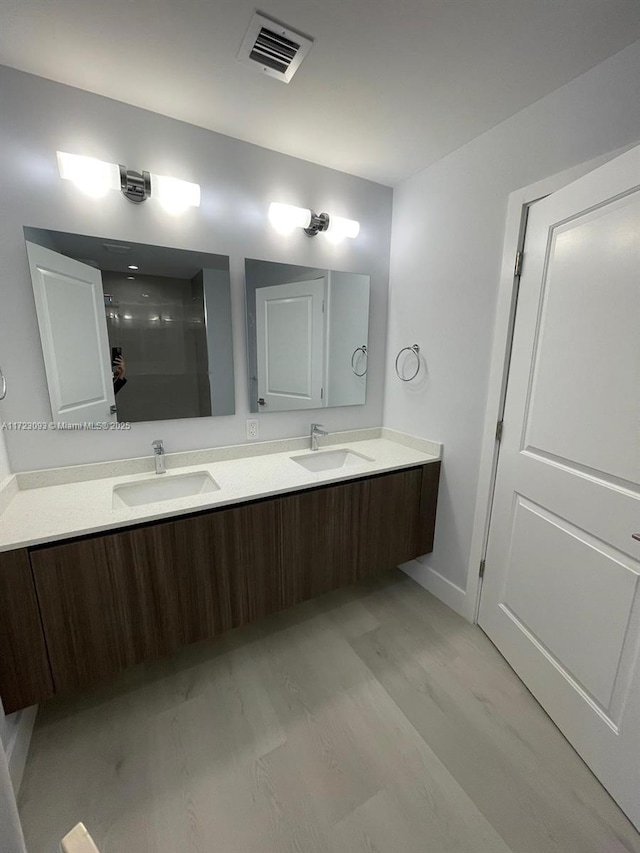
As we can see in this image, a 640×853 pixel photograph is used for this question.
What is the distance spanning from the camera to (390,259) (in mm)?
2264

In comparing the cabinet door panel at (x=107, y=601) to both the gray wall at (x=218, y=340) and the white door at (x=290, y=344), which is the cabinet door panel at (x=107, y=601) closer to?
the gray wall at (x=218, y=340)

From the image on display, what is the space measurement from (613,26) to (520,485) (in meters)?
1.57

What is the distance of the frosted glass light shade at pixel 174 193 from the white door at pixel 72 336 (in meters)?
0.44

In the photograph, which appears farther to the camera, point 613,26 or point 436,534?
point 436,534

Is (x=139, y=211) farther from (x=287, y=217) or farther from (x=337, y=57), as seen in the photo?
(x=337, y=57)

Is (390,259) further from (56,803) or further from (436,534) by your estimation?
(56,803)

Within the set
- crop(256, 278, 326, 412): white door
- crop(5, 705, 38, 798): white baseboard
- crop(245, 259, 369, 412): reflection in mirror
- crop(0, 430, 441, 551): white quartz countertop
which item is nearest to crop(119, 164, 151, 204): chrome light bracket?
crop(245, 259, 369, 412): reflection in mirror

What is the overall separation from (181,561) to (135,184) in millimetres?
1562

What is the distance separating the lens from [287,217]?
1868 mm

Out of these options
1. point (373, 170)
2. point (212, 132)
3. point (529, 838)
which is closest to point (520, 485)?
point (529, 838)

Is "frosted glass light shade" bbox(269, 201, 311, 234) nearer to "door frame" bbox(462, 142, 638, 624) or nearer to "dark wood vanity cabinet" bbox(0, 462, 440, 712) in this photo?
"door frame" bbox(462, 142, 638, 624)

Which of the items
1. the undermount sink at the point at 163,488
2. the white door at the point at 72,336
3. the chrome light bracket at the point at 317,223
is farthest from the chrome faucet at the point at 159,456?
the chrome light bracket at the point at 317,223

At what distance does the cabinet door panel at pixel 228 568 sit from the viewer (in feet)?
4.63

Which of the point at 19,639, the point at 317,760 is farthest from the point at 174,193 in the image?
the point at 317,760
